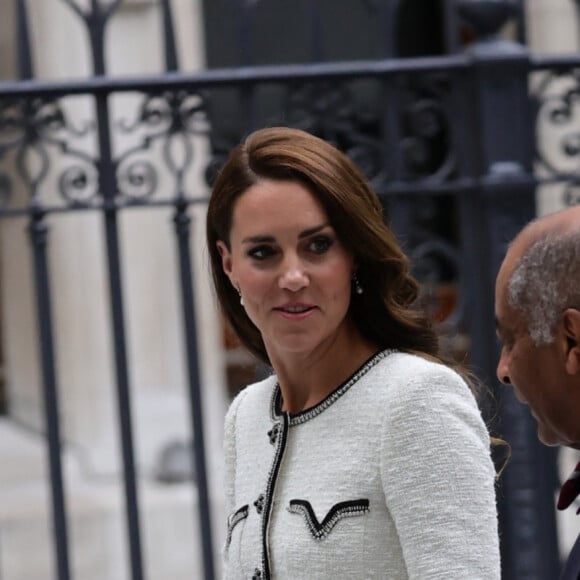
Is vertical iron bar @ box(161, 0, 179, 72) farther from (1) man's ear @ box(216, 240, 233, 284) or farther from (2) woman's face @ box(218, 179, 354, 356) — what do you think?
(2) woman's face @ box(218, 179, 354, 356)

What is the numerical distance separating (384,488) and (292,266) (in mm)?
363

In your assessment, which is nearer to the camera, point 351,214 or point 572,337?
point 572,337

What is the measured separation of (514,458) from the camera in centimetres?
434

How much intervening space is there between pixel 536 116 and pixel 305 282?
86.2 inches

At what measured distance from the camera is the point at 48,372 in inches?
168

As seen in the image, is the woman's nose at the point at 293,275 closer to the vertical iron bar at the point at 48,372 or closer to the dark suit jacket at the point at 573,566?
the dark suit jacket at the point at 573,566

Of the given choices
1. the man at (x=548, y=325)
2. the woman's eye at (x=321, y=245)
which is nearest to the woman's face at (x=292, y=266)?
the woman's eye at (x=321, y=245)

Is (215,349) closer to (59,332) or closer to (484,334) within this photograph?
(59,332)

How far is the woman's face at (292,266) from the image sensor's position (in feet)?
7.69

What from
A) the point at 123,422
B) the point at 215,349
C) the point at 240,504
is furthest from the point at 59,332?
the point at 240,504

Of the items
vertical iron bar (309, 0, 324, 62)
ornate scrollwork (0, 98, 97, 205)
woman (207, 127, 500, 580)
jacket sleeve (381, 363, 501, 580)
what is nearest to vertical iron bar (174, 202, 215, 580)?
ornate scrollwork (0, 98, 97, 205)

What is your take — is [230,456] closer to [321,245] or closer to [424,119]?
[321,245]

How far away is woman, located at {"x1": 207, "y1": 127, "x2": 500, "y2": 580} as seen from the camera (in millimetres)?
2180

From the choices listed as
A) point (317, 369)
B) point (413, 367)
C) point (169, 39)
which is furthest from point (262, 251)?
point (169, 39)
